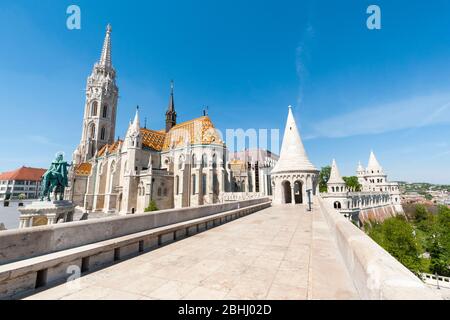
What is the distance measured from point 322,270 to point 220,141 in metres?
38.0

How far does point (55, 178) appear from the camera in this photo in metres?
14.4

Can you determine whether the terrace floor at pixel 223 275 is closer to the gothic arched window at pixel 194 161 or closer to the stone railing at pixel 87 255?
the stone railing at pixel 87 255

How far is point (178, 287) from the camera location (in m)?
3.19

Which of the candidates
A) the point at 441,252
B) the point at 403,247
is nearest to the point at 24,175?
the point at 403,247

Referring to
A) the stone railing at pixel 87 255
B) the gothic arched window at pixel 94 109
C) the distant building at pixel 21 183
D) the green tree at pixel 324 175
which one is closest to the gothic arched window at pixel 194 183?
the stone railing at pixel 87 255

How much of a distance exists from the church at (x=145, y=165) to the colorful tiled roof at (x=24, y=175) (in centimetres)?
4620

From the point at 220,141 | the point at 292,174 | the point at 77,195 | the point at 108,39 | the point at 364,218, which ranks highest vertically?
the point at 108,39

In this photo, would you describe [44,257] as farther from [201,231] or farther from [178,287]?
[201,231]

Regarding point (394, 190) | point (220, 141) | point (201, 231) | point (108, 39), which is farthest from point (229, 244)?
point (394, 190)

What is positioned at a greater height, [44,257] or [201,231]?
[44,257]

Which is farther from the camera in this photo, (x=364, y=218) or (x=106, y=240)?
(x=364, y=218)

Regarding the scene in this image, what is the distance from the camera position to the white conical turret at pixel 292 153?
1994cm

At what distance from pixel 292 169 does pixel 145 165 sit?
31109 millimetres

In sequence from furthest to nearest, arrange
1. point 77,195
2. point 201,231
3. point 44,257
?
point 77,195, point 201,231, point 44,257
